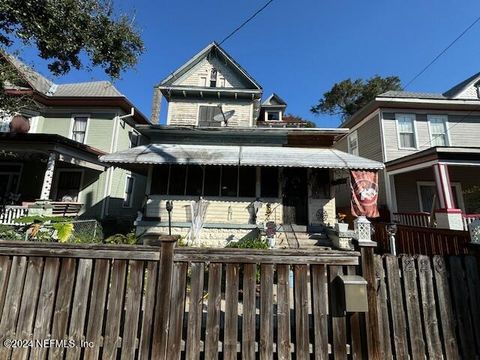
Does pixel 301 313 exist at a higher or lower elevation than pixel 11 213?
lower

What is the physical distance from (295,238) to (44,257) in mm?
7686

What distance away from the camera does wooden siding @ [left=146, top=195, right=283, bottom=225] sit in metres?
9.35

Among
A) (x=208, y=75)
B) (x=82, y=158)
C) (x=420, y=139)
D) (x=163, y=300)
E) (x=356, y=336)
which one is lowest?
(x=356, y=336)

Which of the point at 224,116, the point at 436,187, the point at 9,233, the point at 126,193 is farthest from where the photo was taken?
the point at 126,193

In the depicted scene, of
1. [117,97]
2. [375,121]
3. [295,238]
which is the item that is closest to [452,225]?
[295,238]

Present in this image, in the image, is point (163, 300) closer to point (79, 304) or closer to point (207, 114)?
point (79, 304)

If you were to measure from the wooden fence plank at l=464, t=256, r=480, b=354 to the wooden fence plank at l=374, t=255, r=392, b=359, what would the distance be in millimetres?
969

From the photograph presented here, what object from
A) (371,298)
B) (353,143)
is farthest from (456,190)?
(371,298)

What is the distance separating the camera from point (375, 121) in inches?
500

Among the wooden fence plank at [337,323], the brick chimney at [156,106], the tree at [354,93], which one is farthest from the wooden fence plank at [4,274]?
the tree at [354,93]

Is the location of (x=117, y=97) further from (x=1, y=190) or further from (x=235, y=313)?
(x=235, y=313)

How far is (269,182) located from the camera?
9844mm

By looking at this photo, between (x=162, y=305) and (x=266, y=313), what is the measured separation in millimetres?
1061

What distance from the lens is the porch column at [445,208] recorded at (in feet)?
26.1
